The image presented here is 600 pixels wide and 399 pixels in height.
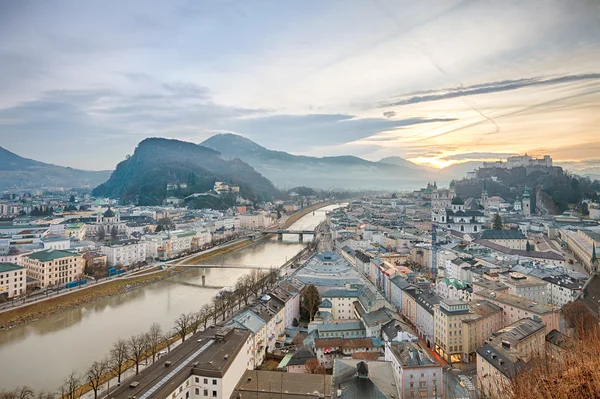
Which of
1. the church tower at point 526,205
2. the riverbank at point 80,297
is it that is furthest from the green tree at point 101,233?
the church tower at point 526,205

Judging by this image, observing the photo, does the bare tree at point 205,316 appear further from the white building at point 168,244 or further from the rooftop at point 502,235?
the rooftop at point 502,235

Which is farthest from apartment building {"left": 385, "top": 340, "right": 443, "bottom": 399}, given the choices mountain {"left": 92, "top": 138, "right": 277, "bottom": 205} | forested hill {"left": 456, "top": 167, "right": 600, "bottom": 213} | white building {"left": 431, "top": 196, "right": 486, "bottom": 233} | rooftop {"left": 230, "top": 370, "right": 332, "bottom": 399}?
mountain {"left": 92, "top": 138, "right": 277, "bottom": 205}

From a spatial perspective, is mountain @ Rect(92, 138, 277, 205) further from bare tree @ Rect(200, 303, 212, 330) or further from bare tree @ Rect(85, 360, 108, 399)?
bare tree @ Rect(85, 360, 108, 399)

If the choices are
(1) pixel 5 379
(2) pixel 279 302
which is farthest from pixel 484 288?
(1) pixel 5 379

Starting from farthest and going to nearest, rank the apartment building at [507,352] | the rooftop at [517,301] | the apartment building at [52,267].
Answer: the apartment building at [52,267]
the rooftop at [517,301]
the apartment building at [507,352]

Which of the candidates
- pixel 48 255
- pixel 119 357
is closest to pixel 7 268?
pixel 48 255

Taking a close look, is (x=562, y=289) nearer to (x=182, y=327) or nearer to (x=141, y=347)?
(x=182, y=327)
